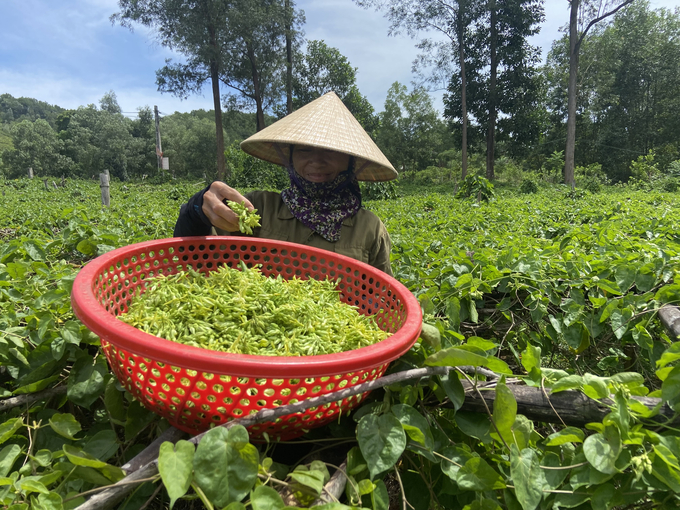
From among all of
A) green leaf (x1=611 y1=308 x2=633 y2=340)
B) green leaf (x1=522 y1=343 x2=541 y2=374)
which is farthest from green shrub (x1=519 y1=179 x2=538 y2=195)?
green leaf (x1=522 y1=343 x2=541 y2=374)

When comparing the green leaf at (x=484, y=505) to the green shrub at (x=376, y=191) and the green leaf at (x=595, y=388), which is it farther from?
the green shrub at (x=376, y=191)

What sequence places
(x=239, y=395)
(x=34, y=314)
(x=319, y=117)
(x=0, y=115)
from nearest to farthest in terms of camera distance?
1. (x=239, y=395)
2. (x=34, y=314)
3. (x=319, y=117)
4. (x=0, y=115)

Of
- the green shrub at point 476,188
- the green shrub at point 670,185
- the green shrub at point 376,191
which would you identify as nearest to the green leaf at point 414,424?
the green shrub at point 476,188

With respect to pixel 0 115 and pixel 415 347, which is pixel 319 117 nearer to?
pixel 415 347

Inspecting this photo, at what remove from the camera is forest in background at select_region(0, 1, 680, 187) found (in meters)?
24.3

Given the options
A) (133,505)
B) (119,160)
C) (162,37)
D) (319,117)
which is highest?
(162,37)

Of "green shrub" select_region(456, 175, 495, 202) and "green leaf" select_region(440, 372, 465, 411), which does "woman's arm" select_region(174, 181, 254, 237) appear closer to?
"green leaf" select_region(440, 372, 465, 411)

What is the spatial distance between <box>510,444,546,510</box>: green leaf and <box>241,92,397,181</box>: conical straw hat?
1382mm

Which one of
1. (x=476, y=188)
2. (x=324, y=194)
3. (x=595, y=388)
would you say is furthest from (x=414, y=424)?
(x=476, y=188)

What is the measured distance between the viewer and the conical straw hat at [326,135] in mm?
1819

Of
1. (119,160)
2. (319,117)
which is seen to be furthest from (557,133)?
(119,160)

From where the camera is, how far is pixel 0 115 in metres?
91.8

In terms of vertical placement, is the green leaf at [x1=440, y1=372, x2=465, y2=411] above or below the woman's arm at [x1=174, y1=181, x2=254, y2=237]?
below

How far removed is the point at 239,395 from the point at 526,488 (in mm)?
630
